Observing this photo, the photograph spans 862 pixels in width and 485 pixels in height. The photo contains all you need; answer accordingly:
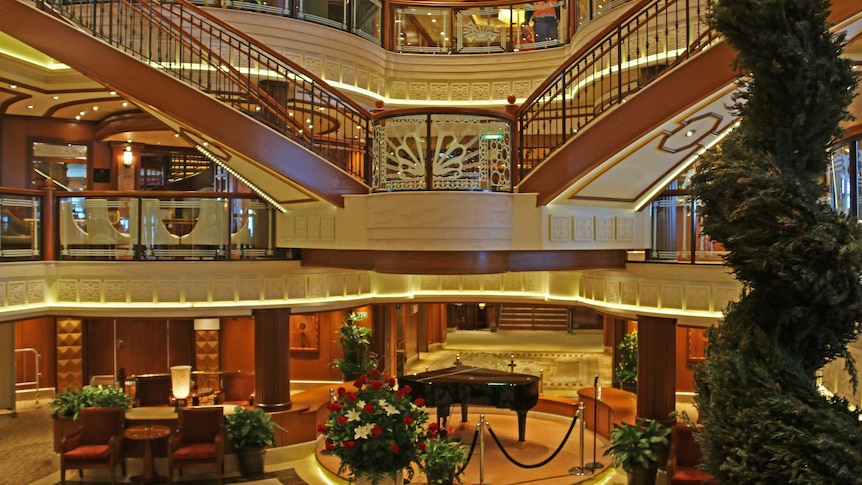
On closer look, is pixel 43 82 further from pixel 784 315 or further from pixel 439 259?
pixel 784 315

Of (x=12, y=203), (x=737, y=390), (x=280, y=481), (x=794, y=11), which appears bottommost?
(x=280, y=481)

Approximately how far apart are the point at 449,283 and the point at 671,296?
14.0 ft

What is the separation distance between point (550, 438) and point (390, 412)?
17.5 ft

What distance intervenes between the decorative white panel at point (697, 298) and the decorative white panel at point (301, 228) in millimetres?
5015

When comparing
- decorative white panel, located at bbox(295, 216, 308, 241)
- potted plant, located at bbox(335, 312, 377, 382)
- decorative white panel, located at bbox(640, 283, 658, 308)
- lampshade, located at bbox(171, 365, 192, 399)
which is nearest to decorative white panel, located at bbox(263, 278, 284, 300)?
decorative white panel, located at bbox(295, 216, 308, 241)

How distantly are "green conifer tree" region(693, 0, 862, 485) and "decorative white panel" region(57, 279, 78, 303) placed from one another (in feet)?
30.1

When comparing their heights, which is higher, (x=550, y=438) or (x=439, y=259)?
(x=439, y=259)

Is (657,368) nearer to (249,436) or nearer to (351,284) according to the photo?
(351,284)

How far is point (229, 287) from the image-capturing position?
1057cm

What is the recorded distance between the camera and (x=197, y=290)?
10477 mm

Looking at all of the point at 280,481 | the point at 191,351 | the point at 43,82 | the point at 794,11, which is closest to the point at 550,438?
the point at 280,481

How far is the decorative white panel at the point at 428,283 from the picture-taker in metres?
12.7

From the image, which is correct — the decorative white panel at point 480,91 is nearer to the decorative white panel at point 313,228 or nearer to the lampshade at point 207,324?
the decorative white panel at point 313,228

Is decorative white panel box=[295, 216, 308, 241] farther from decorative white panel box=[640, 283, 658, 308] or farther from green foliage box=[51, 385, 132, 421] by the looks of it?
decorative white panel box=[640, 283, 658, 308]
